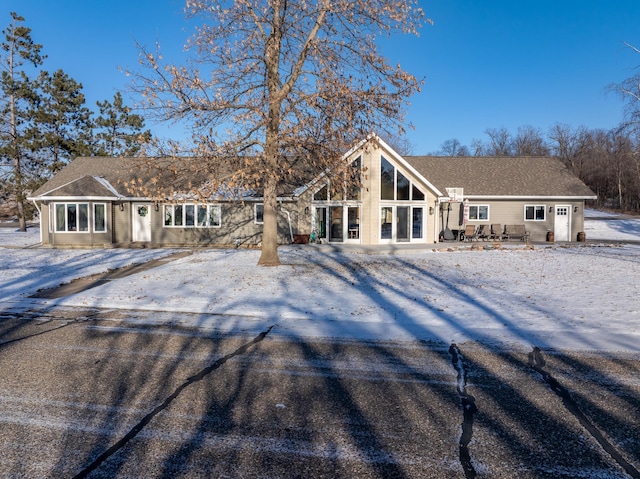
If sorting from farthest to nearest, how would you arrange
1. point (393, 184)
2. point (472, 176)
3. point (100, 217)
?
point (472, 176)
point (100, 217)
point (393, 184)

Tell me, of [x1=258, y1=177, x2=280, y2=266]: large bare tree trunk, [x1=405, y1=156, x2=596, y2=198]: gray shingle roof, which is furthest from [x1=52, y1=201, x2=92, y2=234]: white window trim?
[x1=405, y1=156, x2=596, y2=198]: gray shingle roof

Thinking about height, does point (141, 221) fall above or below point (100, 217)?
below

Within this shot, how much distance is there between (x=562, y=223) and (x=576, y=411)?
2533 centimetres

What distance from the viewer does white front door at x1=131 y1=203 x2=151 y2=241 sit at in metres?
23.7

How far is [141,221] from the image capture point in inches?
935

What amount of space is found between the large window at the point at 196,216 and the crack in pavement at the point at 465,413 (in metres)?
Answer: 19.2

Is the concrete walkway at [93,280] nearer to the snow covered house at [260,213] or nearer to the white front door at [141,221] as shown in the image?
the snow covered house at [260,213]

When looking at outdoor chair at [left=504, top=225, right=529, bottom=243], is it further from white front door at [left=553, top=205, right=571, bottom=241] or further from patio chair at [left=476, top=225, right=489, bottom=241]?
white front door at [left=553, top=205, right=571, bottom=241]

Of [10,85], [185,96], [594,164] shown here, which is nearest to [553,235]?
[185,96]

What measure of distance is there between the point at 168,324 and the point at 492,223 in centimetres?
2267

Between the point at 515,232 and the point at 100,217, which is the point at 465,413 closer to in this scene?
the point at 100,217

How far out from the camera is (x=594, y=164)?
65.9 meters

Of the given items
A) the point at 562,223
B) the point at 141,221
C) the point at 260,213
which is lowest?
the point at 562,223

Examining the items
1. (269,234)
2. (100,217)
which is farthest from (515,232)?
(100,217)
